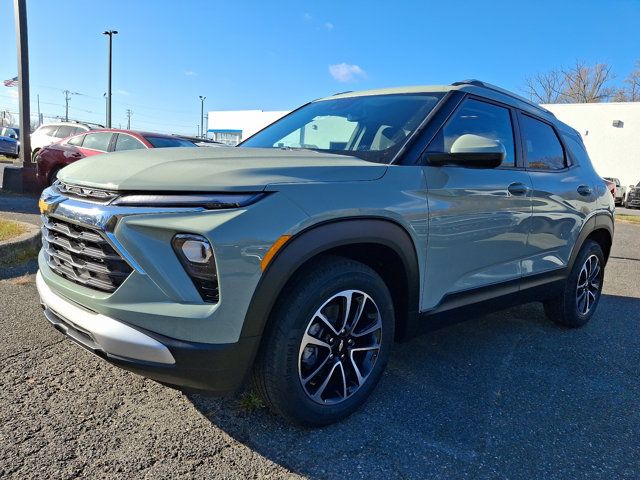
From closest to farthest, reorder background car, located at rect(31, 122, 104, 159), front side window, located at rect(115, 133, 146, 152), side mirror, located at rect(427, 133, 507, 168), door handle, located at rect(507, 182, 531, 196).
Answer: side mirror, located at rect(427, 133, 507, 168)
door handle, located at rect(507, 182, 531, 196)
front side window, located at rect(115, 133, 146, 152)
background car, located at rect(31, 122, 104, 159)

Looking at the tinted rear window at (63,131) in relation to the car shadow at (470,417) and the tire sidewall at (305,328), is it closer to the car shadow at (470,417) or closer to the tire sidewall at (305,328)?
the car shadow at (470,417)

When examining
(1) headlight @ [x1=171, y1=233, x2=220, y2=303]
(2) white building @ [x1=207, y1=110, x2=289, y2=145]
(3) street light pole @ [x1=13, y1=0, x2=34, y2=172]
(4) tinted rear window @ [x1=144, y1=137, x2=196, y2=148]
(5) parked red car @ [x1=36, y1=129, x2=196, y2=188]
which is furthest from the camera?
(2) white building @ [x1=207, y1=110, x2=289, y2=145]

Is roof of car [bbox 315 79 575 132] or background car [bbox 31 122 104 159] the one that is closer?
roof of car [bbox 315 79 575 132]

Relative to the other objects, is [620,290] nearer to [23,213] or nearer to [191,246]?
[191,246]

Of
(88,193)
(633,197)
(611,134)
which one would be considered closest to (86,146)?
(88,193)

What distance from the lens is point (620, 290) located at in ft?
19.5

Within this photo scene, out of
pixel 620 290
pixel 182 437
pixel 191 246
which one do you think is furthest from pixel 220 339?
pixel 620 290

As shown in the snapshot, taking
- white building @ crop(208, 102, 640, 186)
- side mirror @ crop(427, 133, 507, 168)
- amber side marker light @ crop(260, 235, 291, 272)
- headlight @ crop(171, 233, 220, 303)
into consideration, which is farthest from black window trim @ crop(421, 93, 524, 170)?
white building @ crop(208, 102, 640, 186)

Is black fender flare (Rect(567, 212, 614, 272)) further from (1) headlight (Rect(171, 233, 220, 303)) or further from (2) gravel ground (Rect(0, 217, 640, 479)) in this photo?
(1) headlight (Rect(171, 233, 220, 303))

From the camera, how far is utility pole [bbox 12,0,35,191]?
31.2 feet

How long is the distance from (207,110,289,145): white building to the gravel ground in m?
40.9

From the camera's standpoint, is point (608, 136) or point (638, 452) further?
point (608, 136)

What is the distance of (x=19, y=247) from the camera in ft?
16.2

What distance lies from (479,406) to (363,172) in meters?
1.51
